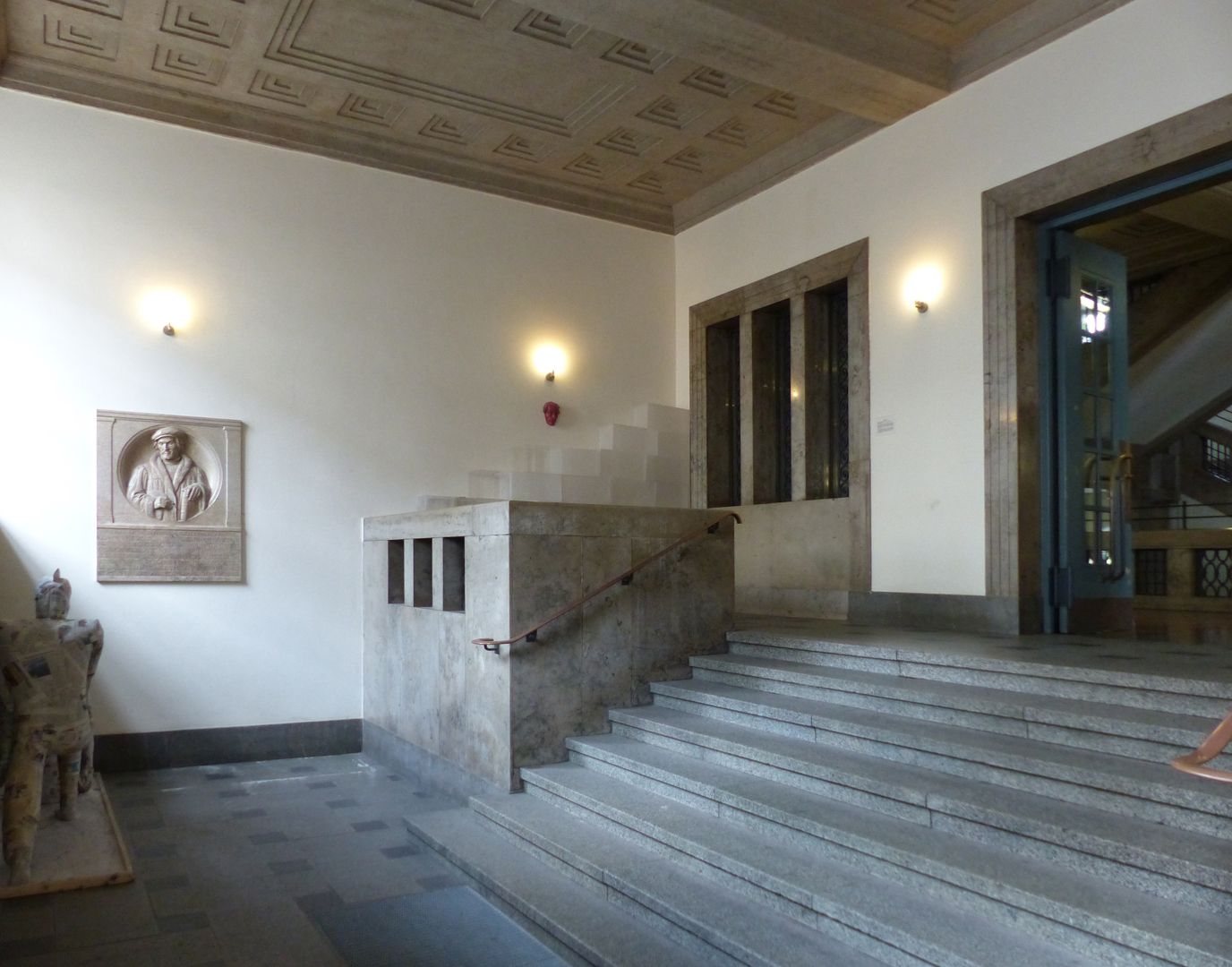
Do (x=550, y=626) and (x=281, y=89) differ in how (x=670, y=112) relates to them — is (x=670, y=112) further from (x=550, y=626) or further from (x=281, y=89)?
(x=550, y=626)

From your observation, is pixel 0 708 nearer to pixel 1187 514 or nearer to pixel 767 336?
pixel 767 336

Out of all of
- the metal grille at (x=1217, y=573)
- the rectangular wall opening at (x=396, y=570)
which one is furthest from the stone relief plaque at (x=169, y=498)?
the metal grille at (x=1217, y=573)

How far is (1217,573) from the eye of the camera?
477 inches

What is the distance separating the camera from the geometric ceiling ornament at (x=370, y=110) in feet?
25.1

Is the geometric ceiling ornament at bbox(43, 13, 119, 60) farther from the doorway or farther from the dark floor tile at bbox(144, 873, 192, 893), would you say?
the doorway

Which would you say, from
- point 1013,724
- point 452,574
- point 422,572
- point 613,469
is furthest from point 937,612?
point 422,572

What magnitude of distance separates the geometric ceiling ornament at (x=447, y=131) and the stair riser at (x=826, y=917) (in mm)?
5811

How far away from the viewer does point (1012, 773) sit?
12.9 ft

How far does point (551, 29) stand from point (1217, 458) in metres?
11.9

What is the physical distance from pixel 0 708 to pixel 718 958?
→ 3570 mm

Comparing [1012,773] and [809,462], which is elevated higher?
[809,462]

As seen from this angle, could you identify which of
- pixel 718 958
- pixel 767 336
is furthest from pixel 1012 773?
pixel 767 336

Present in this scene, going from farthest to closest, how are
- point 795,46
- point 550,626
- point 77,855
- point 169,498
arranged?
point 169,498 → point 795,46 → point 550,626 → point 77,855

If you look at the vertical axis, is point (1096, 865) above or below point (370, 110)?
below
